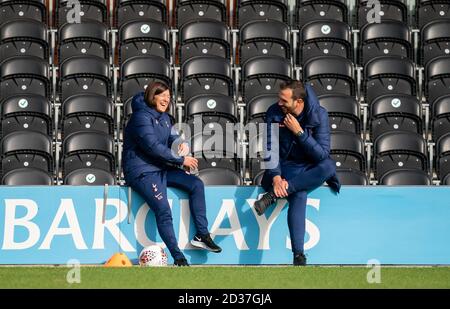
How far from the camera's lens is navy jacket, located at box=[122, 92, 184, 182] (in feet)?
34.4

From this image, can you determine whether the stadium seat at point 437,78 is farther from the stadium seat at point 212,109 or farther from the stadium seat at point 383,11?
the stadium seat at point 212,109

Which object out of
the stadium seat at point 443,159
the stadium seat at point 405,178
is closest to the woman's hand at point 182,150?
the stadium seat at point 405,178

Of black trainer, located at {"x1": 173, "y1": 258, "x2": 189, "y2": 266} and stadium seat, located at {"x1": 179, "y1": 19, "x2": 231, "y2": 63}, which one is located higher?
stadium seat, located at {"x1": 179, "y1": 19, "x2": 231, "y2": 63}

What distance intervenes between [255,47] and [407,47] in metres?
1.86

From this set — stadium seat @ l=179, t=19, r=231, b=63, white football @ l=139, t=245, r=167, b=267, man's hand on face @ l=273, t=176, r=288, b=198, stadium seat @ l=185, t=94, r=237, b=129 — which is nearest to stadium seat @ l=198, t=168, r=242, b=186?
stadium seat @ l=185, t=94, r=237, b=129

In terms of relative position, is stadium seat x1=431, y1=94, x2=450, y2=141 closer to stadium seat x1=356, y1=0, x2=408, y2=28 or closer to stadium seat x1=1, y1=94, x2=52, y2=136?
stadium seat x1=356, y1=0, x2=408, y2=28

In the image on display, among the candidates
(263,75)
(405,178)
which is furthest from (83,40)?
(405,178)

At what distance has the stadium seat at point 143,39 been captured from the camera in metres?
14.8

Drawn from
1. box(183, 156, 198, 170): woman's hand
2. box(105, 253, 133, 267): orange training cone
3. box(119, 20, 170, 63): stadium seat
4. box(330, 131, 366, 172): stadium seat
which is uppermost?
box(119, 20, 170, 63): stadium seat

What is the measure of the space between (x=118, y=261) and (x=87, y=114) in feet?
12.3

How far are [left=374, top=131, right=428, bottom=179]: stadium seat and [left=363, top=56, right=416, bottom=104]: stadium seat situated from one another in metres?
1.02

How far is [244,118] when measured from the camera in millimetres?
13984

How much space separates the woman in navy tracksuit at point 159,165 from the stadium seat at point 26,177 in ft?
6.86

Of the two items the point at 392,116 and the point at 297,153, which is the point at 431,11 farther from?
the point at 297,153
